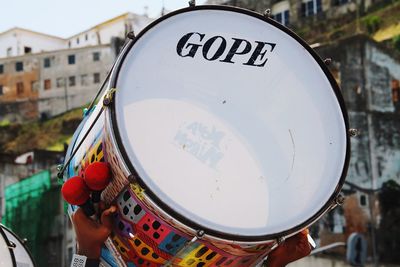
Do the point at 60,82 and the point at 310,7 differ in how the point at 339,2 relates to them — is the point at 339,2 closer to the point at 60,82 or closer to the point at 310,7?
the point at 310,7

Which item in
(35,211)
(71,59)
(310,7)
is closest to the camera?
(35,211)

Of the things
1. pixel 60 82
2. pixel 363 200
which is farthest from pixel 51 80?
pixel 363 200

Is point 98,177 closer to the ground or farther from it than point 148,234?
farther from it

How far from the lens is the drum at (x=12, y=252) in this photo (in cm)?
587

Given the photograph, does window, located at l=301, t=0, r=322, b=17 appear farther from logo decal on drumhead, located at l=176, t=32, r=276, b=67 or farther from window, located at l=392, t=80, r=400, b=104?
logo decal on drumhead, located at l=176, t=32, r=276, b=67

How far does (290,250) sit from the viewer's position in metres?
3.06

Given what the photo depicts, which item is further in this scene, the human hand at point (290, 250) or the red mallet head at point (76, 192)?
the human hand at point (290, 250)

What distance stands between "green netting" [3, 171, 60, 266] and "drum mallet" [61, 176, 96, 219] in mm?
32976

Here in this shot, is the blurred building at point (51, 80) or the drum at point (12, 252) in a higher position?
the blurred building at point (51, 80)

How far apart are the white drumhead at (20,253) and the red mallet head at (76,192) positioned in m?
3.21

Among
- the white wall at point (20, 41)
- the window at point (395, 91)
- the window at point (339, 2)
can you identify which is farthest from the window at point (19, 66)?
the window at point (395, 91)

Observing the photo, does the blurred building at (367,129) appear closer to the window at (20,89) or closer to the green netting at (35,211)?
the green netting at (35,211)

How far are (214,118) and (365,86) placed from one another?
30.7 m

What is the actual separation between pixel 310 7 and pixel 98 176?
38.6 metres
